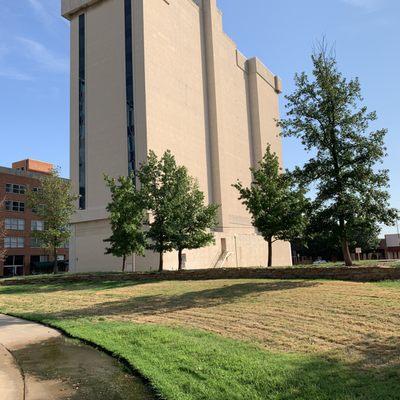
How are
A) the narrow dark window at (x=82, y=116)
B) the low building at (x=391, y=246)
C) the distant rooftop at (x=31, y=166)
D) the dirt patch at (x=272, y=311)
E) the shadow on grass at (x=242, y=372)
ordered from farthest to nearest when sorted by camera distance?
the distant rooftop at (x=31, y=166), the low building at (x=391, y=246), the narrow dark window at (x=82, y=116), the dirt patch at (x=272, y=311), the shadow on grass at (x=242, y=372)

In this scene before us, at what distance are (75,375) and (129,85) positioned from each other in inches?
1546

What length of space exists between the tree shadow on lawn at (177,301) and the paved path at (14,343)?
1.40 m

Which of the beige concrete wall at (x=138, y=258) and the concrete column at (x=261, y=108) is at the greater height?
the concrete column at (x=261, y=108)

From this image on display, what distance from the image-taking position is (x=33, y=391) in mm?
6562

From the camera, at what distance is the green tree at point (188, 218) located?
25.9 m

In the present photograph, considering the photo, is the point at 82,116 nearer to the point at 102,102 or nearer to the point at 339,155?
the point at 102,102

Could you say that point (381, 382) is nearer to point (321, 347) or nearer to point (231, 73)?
point (321, 347)

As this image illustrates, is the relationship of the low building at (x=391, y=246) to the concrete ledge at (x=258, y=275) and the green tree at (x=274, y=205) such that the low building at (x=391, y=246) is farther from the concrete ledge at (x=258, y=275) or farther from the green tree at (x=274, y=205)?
the concrete ledge at (x=258, y=275)

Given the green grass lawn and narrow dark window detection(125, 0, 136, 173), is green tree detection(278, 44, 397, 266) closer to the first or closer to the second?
the green grass lawn

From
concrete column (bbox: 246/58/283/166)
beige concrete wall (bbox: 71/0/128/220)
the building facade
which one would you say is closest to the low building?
concrete column (bbox: 246/58/283/166)

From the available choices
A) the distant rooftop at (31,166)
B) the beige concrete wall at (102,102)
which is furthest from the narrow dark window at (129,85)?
the distant rooftop at (31,166)

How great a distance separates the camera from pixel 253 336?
9328mm

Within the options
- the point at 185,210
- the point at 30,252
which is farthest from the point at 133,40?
the point at 30,252

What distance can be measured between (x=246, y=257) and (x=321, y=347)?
148 ft
